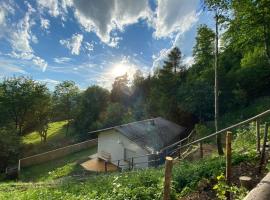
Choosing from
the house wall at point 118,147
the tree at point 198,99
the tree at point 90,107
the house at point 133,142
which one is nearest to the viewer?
the house at point 133,142

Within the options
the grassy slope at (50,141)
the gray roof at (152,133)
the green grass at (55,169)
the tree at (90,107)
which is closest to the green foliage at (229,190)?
the gray roof at (152,133)

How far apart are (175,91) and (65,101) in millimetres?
24968

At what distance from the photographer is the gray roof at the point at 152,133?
28.2 metres

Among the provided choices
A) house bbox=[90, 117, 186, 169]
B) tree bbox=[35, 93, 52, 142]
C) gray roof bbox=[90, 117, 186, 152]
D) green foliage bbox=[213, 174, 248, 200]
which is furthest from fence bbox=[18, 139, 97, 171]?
green foliage bbox=[213, 174, 248, 200]

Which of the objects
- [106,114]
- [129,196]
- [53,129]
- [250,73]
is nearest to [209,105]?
[250,73]

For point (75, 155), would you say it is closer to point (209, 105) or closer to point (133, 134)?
point (133, 134)

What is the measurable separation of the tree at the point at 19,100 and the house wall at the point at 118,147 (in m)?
20.2

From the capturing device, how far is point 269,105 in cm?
2998

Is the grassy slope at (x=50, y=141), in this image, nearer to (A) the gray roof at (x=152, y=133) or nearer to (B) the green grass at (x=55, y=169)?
(B) the green grass at (x=55, y=169)

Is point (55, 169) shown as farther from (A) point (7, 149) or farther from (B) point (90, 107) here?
(B) point (90, 107)

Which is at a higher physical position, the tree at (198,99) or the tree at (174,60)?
the tree at (174,60)

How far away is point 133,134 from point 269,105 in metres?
15.6

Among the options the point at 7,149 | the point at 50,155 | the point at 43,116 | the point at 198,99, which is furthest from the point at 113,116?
the point at 7,149

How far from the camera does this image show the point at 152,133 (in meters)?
31.2
